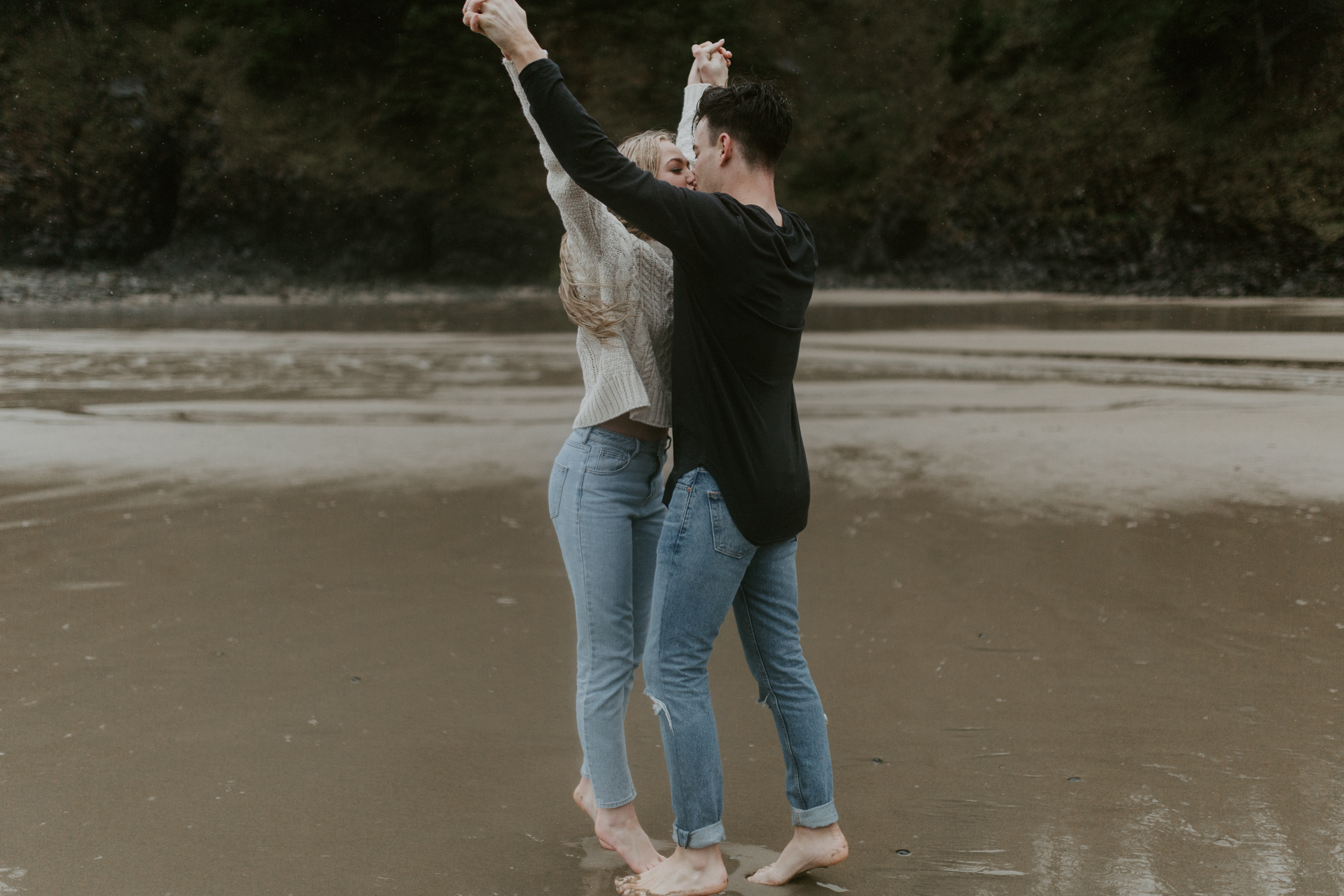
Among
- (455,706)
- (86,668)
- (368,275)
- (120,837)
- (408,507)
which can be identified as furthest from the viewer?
(368,275)

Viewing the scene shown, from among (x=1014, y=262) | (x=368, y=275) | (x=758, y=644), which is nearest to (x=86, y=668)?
(x=758, y=644)

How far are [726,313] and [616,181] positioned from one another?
1.01 feet

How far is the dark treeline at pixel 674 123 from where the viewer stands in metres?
23.1

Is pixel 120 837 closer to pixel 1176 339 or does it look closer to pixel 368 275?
pixel 1176 339

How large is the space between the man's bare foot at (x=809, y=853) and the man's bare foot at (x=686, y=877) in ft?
0.39

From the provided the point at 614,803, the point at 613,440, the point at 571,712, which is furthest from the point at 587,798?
the point at 613,440

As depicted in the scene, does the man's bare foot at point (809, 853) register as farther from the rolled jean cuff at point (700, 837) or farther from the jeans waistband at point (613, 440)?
the jeans waistband at point (613, 440)

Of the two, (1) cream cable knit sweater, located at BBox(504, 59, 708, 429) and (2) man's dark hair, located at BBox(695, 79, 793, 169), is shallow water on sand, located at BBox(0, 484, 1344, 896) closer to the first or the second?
(1) cream cable knit sweater, located at BBox(504, 59, 708, 429)

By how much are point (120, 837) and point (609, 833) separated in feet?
3.54

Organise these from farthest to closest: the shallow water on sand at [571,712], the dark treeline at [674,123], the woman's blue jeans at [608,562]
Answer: the dark treeline at [674,123] < the shallow water on sand at [571,712] < the woman's blue jeans at [608,562]

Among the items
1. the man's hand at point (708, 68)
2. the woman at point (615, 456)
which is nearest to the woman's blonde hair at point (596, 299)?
the woman at point (615, 456)

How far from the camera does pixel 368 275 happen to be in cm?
3023

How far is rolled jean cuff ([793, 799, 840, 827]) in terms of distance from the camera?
2291 mm

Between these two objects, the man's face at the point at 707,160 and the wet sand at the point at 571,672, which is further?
the wet sand at the point at 571,672
